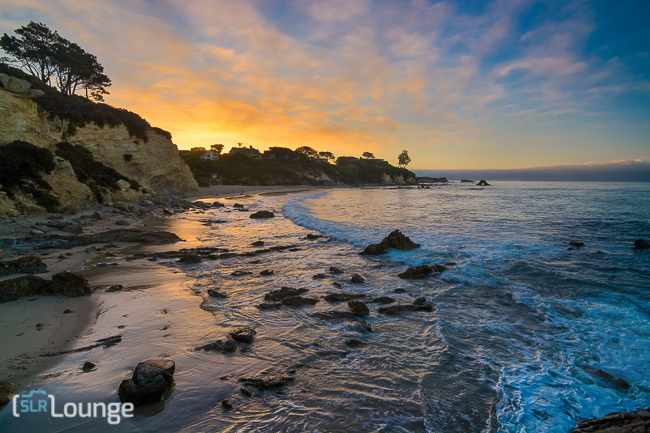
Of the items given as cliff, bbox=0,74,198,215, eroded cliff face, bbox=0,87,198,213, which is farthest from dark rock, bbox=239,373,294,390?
eroded cliff face, bbox=0,87,198,213

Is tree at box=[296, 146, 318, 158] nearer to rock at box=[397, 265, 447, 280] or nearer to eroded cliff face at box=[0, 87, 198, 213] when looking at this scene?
eroded cliff face at box=[0, 87, 198, 213]

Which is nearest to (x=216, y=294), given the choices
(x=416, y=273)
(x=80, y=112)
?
(x=416, y=273)

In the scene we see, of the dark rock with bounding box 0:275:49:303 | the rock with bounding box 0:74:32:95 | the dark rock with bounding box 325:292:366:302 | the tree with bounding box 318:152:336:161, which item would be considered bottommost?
the dark rock with bounding box 325:292:366:302

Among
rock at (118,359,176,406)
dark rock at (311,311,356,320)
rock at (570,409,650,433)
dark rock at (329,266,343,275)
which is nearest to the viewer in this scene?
rock at (570,409,650,433)

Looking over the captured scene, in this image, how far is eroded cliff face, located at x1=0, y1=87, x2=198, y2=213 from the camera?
14820mm

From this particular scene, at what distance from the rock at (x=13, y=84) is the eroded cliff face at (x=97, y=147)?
0.84 feet

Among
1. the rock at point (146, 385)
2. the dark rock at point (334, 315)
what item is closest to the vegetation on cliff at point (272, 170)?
the dark rock at point (334, 315)

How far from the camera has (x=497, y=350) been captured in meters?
4.91

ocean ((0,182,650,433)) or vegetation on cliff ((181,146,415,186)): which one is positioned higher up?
vegetation on cliff ((181,146,415,186))

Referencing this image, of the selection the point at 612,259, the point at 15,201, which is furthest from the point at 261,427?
the point at 15,201

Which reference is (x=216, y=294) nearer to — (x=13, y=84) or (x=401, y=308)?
(x=401, y=308)

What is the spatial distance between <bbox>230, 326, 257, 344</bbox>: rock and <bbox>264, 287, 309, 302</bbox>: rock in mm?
1696

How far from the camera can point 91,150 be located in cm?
2442

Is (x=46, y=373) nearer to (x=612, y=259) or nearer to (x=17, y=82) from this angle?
(x=612, y=259)
